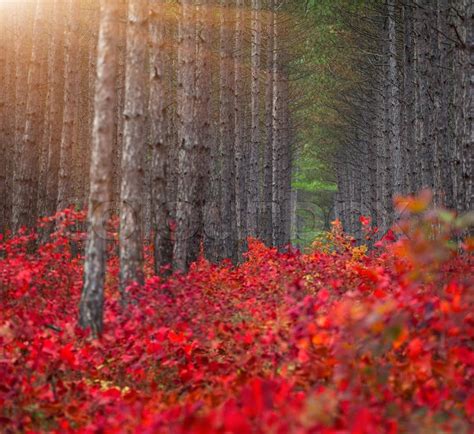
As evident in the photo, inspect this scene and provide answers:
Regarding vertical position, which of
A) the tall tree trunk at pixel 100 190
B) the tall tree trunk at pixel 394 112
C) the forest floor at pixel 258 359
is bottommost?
the forest floor at pixel 258 359

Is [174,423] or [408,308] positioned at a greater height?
[408,308]

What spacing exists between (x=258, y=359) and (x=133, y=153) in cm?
371

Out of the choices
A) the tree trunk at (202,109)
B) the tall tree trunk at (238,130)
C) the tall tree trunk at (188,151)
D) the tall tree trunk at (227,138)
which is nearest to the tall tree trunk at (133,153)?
the tall tree trunk at (188,151)

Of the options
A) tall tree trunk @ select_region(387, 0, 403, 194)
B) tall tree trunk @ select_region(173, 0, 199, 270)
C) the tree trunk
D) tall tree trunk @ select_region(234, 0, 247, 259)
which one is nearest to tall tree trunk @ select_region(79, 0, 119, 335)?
tall tree trunk @ select_region(173, 0, 199, 270)

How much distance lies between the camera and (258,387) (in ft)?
9.89

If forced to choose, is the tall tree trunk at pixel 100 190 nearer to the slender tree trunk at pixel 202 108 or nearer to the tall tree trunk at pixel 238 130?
the slender tree trunk at pixel 202 108

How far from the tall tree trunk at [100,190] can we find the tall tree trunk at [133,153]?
817mm

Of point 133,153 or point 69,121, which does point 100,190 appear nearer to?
point 133,153

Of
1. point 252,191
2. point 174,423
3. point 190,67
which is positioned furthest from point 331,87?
point 174,423

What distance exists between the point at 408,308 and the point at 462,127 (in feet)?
19.0

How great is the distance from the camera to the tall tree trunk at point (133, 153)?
8094 millimetres

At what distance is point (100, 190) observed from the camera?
23.0 feet

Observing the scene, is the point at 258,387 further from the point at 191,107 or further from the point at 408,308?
the point at 191,107

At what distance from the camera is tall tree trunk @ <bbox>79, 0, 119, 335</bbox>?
22.7 feet
